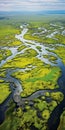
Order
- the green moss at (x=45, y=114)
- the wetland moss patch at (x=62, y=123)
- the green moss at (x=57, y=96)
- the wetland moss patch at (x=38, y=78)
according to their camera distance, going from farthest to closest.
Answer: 1. the wetland moss patch at (x=38, y=78)
2. the green moss at (x=57, y=96)
3. the green moss at (x=45, y=114)
4. the wetland moss patch at (x=62, y=123)

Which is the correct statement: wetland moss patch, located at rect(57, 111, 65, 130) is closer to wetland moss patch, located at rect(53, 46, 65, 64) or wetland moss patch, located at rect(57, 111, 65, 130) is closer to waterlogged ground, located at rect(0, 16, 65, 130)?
waterlogged ground, located at rect(0, 16, 65, 130)

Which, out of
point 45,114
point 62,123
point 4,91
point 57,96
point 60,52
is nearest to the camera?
point 62,123

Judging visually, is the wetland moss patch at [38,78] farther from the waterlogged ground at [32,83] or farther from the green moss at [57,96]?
the green moss at [57,96]

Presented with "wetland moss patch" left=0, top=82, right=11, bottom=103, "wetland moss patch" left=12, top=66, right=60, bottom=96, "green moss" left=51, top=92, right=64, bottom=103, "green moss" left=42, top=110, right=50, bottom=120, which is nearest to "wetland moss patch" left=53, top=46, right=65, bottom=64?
"wetland moss patch" left=12, top=66, right=60, bottom=96

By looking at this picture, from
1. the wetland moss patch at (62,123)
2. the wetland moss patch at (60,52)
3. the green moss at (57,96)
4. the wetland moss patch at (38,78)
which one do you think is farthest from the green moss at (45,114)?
the wetland moss patch at (60,52)

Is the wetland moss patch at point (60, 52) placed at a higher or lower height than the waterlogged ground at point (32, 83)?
lower

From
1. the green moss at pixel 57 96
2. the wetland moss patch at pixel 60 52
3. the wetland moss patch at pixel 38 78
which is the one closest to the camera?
the green moss at pixel 57 96

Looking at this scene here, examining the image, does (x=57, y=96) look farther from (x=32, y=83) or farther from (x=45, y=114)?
(x=32, y=83)

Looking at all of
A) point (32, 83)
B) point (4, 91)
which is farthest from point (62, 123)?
point (32, 83)
